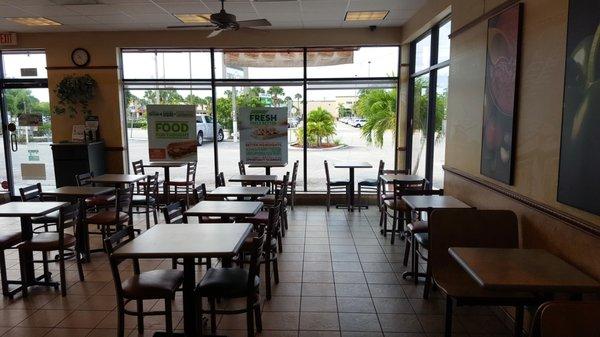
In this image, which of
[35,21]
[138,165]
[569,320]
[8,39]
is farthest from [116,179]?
[569,320]

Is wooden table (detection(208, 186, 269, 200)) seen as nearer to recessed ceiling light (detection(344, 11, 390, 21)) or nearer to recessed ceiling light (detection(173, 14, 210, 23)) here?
recessed ceiling light (detection(173, 14, 210, 23))

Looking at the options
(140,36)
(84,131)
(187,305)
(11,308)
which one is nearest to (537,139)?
(187,305)

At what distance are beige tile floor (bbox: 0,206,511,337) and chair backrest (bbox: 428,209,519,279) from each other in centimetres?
56

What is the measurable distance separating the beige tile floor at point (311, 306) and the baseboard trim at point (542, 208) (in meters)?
0.99

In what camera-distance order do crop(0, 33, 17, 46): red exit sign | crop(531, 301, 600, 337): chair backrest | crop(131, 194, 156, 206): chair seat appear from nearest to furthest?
crop(531, 301, 600, 337): chair backrest
crop(131, 194, 156, 206): chair seat
crop(0, 33, 17, 46): red exit sign

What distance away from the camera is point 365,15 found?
643 centimetres

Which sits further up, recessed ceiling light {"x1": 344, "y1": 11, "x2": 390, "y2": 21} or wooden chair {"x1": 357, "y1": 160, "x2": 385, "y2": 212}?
recessed ceiling light {"x1": 344, "y1": 11, "x2": 390, "y2": 21}

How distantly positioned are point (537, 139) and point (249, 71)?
18.3 feet

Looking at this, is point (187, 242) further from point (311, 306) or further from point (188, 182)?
point (188, 182)

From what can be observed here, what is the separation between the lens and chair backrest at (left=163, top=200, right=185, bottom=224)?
3516 mm

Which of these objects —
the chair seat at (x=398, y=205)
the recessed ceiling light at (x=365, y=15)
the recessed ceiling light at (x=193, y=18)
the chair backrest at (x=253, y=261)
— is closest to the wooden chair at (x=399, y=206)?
the chair seat at (x=398, y=205)

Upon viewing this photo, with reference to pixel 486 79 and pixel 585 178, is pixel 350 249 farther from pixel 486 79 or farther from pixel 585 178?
pixel 585 178

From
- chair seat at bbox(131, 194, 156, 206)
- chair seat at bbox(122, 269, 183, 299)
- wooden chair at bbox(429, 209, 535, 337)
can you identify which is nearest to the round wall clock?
chair seat at bbox(131, 194, 156, 206)

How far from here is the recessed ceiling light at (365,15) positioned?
625 cm
